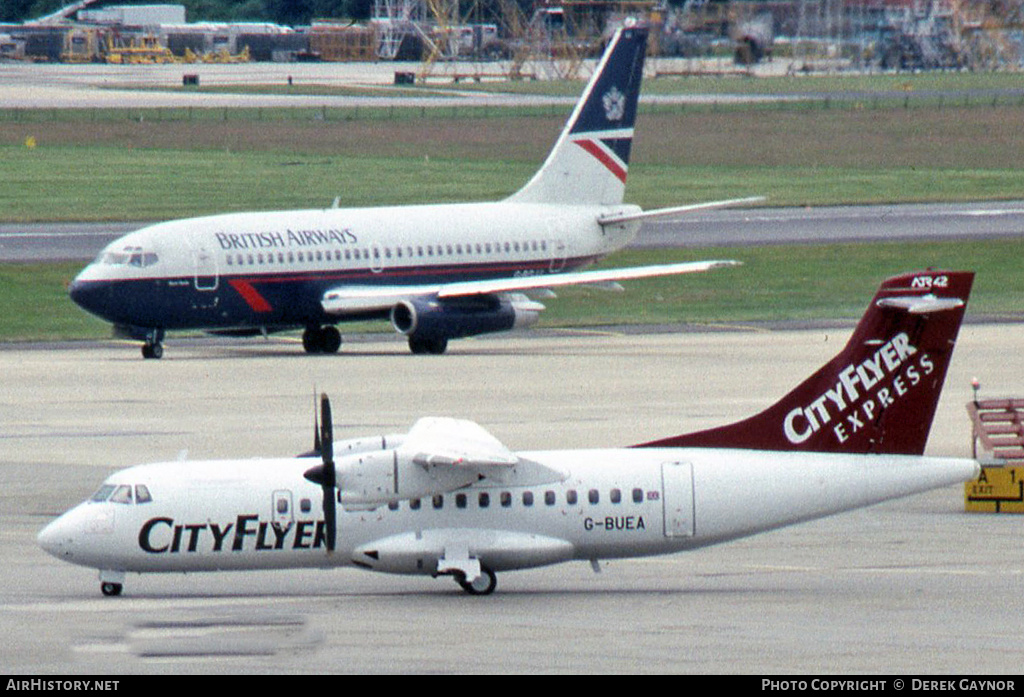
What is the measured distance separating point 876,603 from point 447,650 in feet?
21.5

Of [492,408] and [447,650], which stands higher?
[447,650]

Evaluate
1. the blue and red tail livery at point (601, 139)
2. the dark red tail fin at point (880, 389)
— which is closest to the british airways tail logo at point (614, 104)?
the blue and red tail livery at point (601, 139)

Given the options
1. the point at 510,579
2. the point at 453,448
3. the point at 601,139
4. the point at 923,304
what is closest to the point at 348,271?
the point at 601,139

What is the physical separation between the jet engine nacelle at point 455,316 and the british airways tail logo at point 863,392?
1078 inches

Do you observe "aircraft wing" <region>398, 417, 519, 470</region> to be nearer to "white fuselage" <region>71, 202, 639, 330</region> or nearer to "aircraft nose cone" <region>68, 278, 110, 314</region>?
"white fuselage" <region>71, 202, 639, 330</region>

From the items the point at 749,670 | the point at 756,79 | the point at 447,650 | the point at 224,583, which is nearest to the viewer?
the point at 749,670

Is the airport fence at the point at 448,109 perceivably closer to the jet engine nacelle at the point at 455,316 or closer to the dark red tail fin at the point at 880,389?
the jet engine nacelle at the point at 455,316

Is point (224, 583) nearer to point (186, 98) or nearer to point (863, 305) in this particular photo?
point (863, 305)

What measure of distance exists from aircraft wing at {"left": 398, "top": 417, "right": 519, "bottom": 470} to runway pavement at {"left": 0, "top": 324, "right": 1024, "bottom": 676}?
1.99 meters

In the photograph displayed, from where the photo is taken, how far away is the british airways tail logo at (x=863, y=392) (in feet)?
97.3

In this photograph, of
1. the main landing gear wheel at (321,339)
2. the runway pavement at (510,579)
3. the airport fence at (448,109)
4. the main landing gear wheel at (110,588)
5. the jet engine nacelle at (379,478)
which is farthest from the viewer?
the airport fence at (448,109)

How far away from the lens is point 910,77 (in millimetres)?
191875

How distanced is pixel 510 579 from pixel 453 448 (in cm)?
363

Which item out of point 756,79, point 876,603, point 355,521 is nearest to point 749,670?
point 876,603
